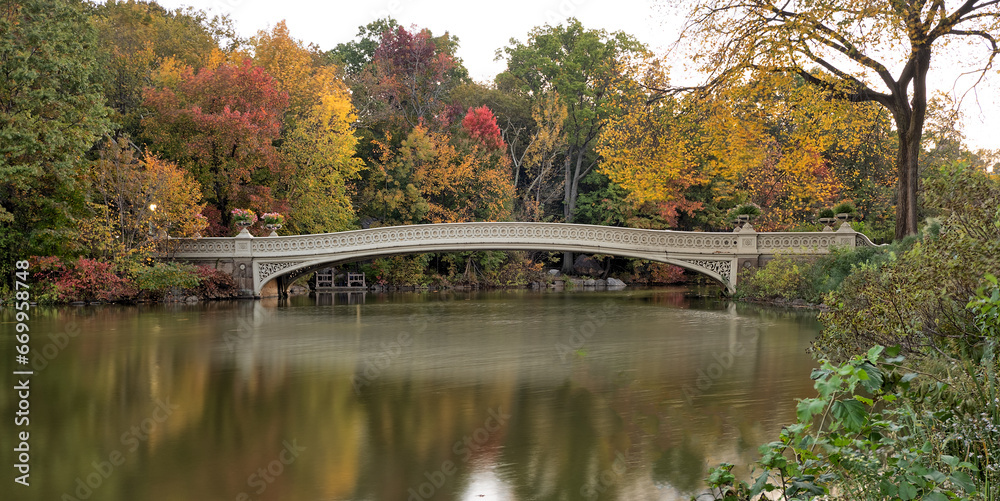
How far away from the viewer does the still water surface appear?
4.76m

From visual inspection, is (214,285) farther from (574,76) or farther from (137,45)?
(574,76)

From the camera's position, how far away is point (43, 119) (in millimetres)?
17562

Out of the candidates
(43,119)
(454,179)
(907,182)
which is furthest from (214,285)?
(907,182)

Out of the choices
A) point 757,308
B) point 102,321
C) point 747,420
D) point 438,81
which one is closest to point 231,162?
point 102,321

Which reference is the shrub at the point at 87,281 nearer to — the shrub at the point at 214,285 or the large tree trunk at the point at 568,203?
the shrub at the point at 214,285

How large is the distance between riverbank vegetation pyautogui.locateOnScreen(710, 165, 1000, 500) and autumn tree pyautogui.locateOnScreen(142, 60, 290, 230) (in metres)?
18.8

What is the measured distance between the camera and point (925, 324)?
4.99m

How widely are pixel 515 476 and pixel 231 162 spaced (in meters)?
19.3

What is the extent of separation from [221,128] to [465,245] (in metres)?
7.57

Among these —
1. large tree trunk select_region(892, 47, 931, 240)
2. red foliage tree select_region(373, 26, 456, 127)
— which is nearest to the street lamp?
red foliage tree select_region(373, 26, 456, 127)

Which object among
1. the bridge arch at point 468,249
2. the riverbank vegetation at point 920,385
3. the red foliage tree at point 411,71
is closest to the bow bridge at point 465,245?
the bridge arch at point 468,249

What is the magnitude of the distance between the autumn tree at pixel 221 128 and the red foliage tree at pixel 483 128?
817 cm

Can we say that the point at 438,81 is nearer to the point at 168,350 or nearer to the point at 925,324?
the point at 168,350

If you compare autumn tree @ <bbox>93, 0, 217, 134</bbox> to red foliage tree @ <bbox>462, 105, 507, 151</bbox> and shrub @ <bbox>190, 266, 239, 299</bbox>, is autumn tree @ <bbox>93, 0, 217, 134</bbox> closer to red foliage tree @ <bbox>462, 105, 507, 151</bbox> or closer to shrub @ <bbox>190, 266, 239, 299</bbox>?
shrub @ <bbox>190, 266, 239, 299</bbox>
